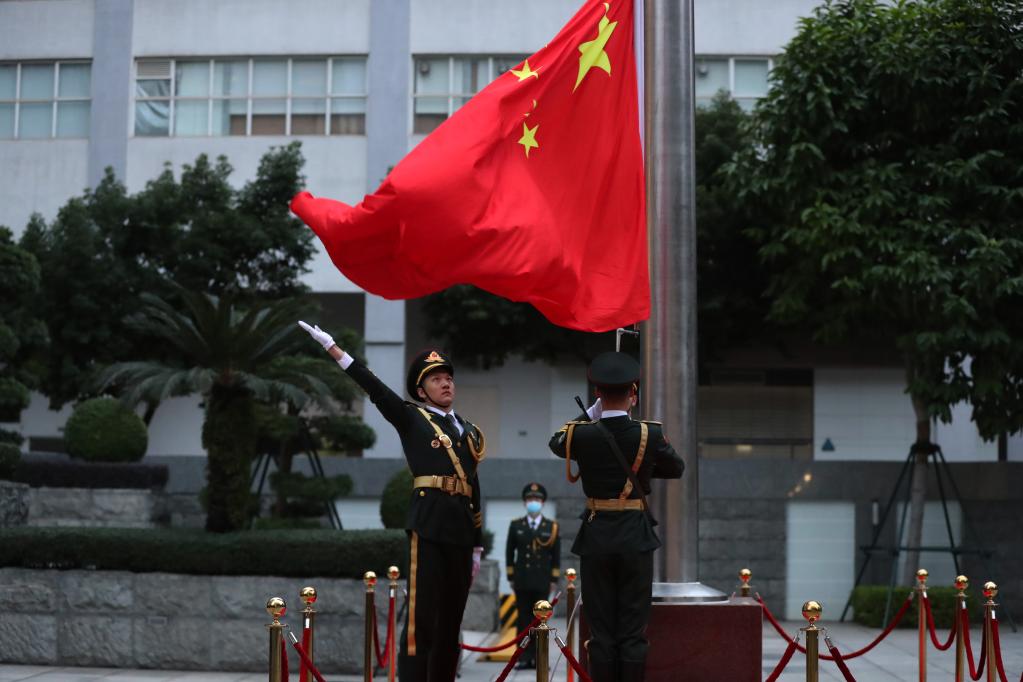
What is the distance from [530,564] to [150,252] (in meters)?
12.5

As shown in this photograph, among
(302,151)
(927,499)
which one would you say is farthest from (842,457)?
(302,151)

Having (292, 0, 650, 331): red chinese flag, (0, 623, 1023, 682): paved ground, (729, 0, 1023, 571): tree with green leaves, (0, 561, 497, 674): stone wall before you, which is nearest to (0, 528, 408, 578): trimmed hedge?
(0, 561, 497, 674): stone wall

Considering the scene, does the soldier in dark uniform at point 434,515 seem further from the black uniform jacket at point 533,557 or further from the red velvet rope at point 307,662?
the black uniform jacket at point 533,557

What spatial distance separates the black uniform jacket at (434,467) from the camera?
742cm

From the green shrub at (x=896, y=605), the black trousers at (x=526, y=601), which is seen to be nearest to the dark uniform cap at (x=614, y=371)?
the black trousers at (x=526, y=601)

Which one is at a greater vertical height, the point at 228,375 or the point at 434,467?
the point at 228,375

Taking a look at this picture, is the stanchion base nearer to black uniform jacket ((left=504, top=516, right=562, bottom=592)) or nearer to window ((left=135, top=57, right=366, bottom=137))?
black uniform jacket ((left=504, top=516, right=562, bottom=592))

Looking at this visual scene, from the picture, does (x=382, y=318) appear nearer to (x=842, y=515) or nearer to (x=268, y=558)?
(x=842, y=515)

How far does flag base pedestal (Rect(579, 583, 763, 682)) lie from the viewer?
297 inches

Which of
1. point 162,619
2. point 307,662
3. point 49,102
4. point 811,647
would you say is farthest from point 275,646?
point 49,102

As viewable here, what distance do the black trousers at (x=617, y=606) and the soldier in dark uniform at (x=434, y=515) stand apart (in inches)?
28.2

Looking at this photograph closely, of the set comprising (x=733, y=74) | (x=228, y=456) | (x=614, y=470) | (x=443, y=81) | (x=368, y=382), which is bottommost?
(x=228, y=456)

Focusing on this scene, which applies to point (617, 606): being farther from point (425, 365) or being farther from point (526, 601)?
point (526, 601)

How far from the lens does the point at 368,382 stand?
721 centimetres
